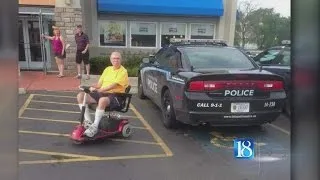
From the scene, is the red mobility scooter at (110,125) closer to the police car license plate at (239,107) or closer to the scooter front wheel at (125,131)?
the scooter front wheel at (125,131)

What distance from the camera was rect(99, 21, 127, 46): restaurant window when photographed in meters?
15.8

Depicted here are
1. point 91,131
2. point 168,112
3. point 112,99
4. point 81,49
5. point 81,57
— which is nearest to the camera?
point 91,131

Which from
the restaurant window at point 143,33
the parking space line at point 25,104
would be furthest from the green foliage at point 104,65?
the restaurant window at point 143,33

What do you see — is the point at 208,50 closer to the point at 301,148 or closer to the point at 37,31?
the point at 301,148

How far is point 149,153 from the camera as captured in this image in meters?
5.14

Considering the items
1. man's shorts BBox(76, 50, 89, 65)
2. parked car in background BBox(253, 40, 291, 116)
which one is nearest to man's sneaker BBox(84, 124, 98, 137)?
parked car in background BBox(253, 40, 291, 116)

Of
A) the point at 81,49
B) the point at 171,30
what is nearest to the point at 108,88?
the point at 81,49

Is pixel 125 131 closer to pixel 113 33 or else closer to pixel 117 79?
pixel 117 79

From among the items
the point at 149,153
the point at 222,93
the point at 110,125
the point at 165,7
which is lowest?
the point at 149,153

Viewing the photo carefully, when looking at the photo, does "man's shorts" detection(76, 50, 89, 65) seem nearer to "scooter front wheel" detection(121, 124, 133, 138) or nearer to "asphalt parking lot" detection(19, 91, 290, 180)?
"asphalt parking lot" detection(19, 91, 290, 180)

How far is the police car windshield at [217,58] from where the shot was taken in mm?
6168

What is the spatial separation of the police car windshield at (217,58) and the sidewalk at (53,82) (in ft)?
12.1

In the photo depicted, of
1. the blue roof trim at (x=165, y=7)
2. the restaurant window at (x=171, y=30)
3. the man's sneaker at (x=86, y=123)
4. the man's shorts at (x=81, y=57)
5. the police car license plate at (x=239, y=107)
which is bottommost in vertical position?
the man's sneaker at (x=86, y=123)

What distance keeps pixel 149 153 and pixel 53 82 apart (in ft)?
21.6
